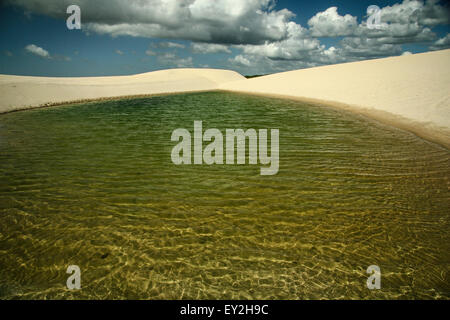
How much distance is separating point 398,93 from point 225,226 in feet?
78.9

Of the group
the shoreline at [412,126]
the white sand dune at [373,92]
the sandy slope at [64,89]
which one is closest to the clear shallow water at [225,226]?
the shoreline at [412,126]

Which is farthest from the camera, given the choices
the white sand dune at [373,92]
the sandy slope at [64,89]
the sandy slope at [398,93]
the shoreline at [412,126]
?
the sandy slope at [64,89]

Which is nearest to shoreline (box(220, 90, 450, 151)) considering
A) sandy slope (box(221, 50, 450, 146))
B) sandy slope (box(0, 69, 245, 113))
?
sandy slope (box(221, 50, 450, 146))

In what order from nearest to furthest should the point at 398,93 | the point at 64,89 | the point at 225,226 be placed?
1. the point at 225,226
2. the point at 398,93
3. the point at 64,89

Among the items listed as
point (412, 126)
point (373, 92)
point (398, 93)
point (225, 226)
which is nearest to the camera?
point (225, 226)

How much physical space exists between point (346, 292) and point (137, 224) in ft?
13.7

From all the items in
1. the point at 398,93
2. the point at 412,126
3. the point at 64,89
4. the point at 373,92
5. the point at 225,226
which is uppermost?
the point at 64,89

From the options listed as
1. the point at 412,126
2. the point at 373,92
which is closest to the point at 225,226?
the point at 412,126

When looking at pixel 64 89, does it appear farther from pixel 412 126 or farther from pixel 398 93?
pixel 398 93

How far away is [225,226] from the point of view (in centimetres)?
534

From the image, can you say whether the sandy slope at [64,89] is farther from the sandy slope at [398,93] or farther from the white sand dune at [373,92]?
the sandy slope at [398,93]

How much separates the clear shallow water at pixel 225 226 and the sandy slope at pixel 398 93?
607cm

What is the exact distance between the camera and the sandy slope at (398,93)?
48.1 feet
